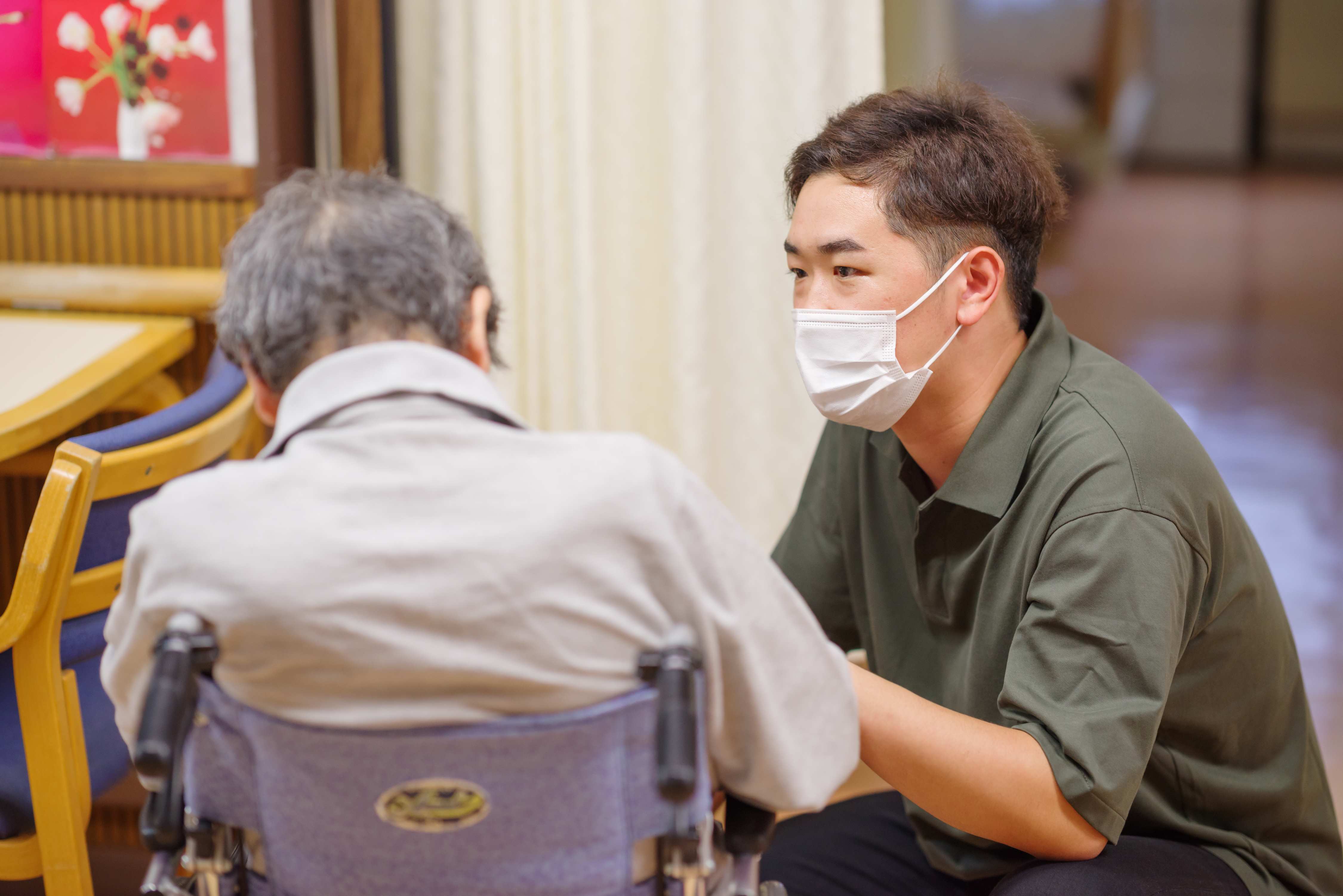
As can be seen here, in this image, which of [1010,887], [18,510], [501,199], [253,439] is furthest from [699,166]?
[1010,887]

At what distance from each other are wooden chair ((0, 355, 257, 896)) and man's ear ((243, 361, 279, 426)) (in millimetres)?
379

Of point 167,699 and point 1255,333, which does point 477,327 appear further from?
point 1255,333

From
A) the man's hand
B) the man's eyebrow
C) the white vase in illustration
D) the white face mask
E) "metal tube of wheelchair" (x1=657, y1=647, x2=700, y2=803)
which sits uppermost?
the white vase in illustration

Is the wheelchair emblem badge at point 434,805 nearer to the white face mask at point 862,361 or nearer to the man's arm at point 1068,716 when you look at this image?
the man's arm at point 1068,716

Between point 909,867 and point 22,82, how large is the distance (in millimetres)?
1857

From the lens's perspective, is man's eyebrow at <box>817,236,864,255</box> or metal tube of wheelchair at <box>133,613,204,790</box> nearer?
metal tube of wheelchair at <box>133,613,204,790</box>

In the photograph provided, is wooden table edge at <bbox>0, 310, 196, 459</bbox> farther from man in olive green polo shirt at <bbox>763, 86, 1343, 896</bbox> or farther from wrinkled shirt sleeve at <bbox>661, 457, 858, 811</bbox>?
wrinkled shirt sleeve at <bbox>661, 457, 858, 811</bbox>

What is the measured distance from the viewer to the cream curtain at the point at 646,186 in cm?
245

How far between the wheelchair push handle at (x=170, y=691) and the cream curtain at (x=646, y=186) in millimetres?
1725

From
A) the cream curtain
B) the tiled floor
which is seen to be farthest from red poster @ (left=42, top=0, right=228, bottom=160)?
the tiled floor

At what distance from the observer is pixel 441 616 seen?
80 cm

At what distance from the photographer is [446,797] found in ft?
2.72

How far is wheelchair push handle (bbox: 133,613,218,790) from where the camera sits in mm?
784

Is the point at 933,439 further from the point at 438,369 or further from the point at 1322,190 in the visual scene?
the point at 1322,190
